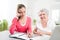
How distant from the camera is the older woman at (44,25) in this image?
1631 mm

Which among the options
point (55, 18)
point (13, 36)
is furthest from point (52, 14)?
point (13, 36)

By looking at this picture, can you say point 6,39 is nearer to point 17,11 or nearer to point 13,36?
point 13,36

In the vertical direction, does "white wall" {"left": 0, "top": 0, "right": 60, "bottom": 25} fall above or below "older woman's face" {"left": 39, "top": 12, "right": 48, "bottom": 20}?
above

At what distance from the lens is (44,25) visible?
1670 mm

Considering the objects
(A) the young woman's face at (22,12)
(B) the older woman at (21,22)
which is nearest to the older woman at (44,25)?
(B) the older woman at (21,22)

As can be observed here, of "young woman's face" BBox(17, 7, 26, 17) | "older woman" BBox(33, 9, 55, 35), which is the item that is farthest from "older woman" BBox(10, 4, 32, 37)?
"older woman" BBox(33, 9, 55, 35)

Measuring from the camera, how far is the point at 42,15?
5.54 feet

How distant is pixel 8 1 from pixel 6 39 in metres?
0.56

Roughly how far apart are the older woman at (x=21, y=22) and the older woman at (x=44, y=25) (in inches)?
5.0

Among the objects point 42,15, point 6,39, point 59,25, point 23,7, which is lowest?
point 6,39

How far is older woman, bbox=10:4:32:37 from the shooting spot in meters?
1.75

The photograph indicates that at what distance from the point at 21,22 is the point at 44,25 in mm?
349

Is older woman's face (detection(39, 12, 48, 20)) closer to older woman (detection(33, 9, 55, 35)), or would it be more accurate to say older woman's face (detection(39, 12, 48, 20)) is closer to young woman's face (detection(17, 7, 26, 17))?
older woman (detection(33, 9, 55, 35))

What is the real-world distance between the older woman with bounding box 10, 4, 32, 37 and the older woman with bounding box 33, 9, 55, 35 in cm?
13
